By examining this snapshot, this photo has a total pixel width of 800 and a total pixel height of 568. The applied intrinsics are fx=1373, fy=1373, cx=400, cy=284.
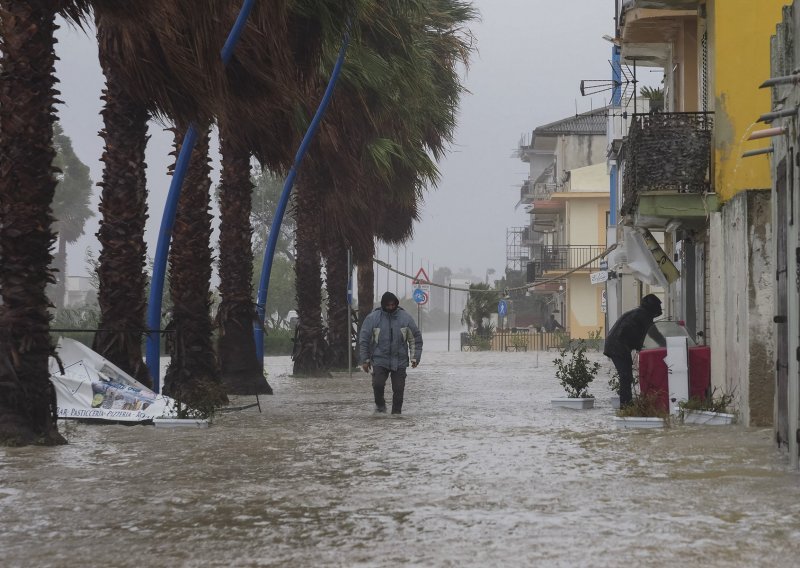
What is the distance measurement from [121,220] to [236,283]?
23.2ft

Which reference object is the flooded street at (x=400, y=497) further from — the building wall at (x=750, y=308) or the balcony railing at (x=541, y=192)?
the balcony railing at (x=541, y=192)

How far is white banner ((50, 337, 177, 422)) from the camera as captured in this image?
54.6 feet

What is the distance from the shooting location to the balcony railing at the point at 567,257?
232 feet

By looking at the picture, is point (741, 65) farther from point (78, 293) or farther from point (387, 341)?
point (78, 293)

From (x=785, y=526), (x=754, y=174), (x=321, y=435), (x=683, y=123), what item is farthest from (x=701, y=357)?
(x=785, y=526)

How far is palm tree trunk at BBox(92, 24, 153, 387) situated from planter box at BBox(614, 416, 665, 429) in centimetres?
619

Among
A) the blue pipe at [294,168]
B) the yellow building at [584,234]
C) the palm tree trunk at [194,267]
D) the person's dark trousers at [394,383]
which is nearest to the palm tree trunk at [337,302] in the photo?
the blue pipe at [294,168]

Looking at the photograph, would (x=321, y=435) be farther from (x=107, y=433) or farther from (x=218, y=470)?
(x=218, y=470)

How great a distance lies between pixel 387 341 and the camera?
18297mm

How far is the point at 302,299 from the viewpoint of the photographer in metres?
32.8

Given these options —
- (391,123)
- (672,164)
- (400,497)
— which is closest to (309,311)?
(391,123)

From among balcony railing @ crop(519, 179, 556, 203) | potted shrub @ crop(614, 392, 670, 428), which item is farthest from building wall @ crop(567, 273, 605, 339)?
potted shrub @ crop(614, 392, 670, 428)

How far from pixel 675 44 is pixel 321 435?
12832 millimetres

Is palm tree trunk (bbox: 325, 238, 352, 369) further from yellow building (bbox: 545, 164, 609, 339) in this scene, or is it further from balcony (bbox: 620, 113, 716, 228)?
yellow building (bbox: 545, 164, 609, 339)
